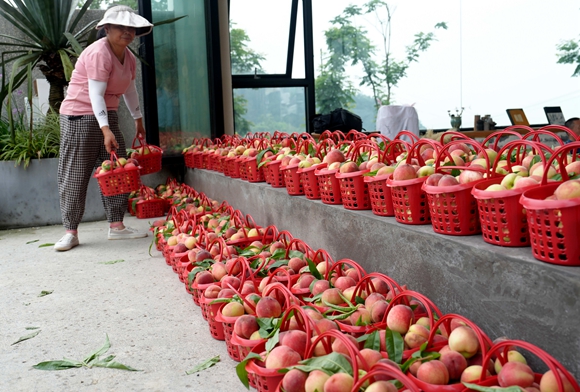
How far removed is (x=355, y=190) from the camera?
2.58m

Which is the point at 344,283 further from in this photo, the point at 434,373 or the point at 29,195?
the point at 29,195

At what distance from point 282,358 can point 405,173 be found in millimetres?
957

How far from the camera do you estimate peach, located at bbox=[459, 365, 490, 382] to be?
52.9 inches

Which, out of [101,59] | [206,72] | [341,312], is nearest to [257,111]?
[206,72]

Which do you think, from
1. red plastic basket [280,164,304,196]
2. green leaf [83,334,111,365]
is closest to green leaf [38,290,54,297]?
green leaf [83,334,111,365]

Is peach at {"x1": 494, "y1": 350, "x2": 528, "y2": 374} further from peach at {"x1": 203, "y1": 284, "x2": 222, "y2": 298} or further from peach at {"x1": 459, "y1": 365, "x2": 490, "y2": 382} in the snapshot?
peach at {"x1": 203, "y1": 284, "x2": 222, "y2": 298}

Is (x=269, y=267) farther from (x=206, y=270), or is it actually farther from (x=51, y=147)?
(x=51, y=147)

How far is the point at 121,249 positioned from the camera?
4375mm

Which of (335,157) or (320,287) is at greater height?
(335,157)

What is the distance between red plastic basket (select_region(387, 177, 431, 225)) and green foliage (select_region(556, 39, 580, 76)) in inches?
386

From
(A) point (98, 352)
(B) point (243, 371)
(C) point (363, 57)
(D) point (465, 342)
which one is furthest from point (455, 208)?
(C) point (363, 57)

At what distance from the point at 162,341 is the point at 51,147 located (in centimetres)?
411

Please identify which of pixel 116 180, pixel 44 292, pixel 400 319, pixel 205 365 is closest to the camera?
pixel 400 319

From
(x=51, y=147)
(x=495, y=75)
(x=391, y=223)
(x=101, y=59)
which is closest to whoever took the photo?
(x=391, y=223)
